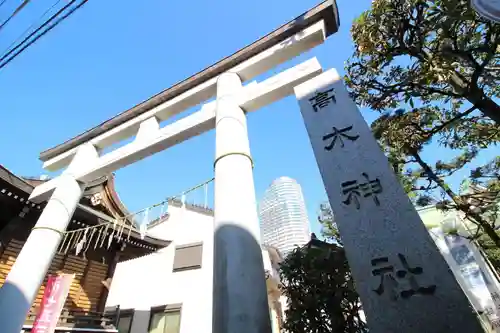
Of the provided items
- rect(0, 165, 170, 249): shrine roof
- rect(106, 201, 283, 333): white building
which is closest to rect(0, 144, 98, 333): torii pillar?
rect(0, 165, 170, 249): shrine roof

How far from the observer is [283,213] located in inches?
2840

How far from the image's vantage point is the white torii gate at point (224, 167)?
8.87 ft

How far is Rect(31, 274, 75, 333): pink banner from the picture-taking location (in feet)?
19.9

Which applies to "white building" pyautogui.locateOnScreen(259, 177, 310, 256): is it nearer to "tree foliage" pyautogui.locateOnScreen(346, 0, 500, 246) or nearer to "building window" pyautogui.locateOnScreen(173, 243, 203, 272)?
"building window" pyautogui.locateOnScreen(173, 243, 203, 272)

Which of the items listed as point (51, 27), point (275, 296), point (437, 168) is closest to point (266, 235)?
point (275, 296)

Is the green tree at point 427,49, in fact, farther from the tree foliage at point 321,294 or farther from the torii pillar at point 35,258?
the torii pillar at point 35,258

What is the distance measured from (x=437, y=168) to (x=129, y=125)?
8.48 m

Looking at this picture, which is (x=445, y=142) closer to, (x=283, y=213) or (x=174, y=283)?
(x=174, y=283)

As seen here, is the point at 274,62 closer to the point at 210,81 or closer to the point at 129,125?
the point at 210,81

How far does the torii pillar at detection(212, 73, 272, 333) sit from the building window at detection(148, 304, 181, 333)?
11.8 meters

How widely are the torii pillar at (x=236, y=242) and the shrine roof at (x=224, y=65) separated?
1511 mm

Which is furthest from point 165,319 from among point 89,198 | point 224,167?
point 224,167

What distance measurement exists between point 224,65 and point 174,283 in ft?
39.7

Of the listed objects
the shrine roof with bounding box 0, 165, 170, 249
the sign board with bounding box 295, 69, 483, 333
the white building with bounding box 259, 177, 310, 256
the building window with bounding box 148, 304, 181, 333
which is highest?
the white building with bounding box 259, 177, 310, 256
